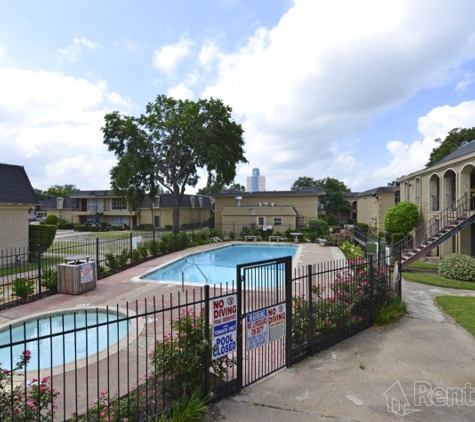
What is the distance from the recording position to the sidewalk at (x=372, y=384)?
4.27 meters

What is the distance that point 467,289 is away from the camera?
11.7 metres

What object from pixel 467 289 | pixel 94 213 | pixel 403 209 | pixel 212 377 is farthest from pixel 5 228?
pixel 94 213

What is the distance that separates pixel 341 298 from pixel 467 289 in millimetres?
7739

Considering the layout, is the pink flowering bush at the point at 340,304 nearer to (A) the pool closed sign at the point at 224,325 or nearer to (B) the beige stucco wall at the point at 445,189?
(A) the pool closed sign at the point at 224,325

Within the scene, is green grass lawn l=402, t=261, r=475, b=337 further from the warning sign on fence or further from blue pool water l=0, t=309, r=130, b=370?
blue pool water l=0, t=309, r=130, b=370

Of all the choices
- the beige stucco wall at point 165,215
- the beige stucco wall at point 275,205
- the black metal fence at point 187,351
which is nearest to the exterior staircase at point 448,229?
the black metal fence at point 187,351

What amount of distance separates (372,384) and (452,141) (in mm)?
47539

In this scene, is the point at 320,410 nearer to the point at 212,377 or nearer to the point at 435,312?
the point at 212,377

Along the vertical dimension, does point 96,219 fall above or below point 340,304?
above

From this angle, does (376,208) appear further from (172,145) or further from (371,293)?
(371,293)

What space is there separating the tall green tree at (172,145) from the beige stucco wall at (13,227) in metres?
12.6

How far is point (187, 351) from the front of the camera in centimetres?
439

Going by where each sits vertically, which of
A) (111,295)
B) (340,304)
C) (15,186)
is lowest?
(111,295)

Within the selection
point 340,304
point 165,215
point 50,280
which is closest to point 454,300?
point 340,304
